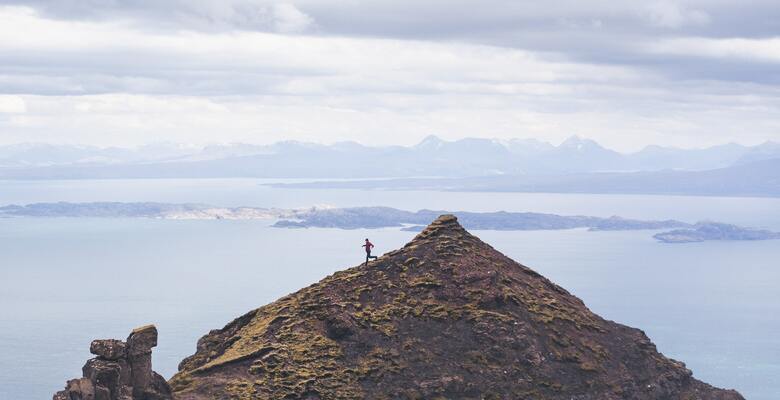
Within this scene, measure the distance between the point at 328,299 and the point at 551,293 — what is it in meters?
14.7

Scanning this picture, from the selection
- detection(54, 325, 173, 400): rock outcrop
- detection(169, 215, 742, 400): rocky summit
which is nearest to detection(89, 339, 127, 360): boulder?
detection(54, 325, 173, 400): rock outcrop

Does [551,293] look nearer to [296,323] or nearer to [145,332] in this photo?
[296,323]

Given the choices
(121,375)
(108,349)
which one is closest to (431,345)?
(121,375)

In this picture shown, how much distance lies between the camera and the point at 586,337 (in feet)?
238

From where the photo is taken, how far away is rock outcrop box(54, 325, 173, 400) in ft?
178

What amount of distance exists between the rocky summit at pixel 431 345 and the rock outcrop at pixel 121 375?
3.99m

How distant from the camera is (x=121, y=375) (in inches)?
2207

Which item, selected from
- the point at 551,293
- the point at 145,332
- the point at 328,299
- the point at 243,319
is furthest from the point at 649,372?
the point at 145,332

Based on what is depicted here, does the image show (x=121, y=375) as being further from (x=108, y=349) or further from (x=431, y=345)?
(x=431, y=345)

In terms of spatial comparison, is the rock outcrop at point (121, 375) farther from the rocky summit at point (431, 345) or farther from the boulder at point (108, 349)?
the rocky summit at point (431, 345)

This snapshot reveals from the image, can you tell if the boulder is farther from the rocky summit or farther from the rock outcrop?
the rocky summit

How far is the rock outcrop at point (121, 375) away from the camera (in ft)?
178

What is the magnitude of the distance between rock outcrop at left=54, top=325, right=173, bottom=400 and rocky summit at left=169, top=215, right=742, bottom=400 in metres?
3.99

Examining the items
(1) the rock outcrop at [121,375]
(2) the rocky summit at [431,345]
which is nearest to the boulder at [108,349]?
(1) the rock outcrop at [121,375]
